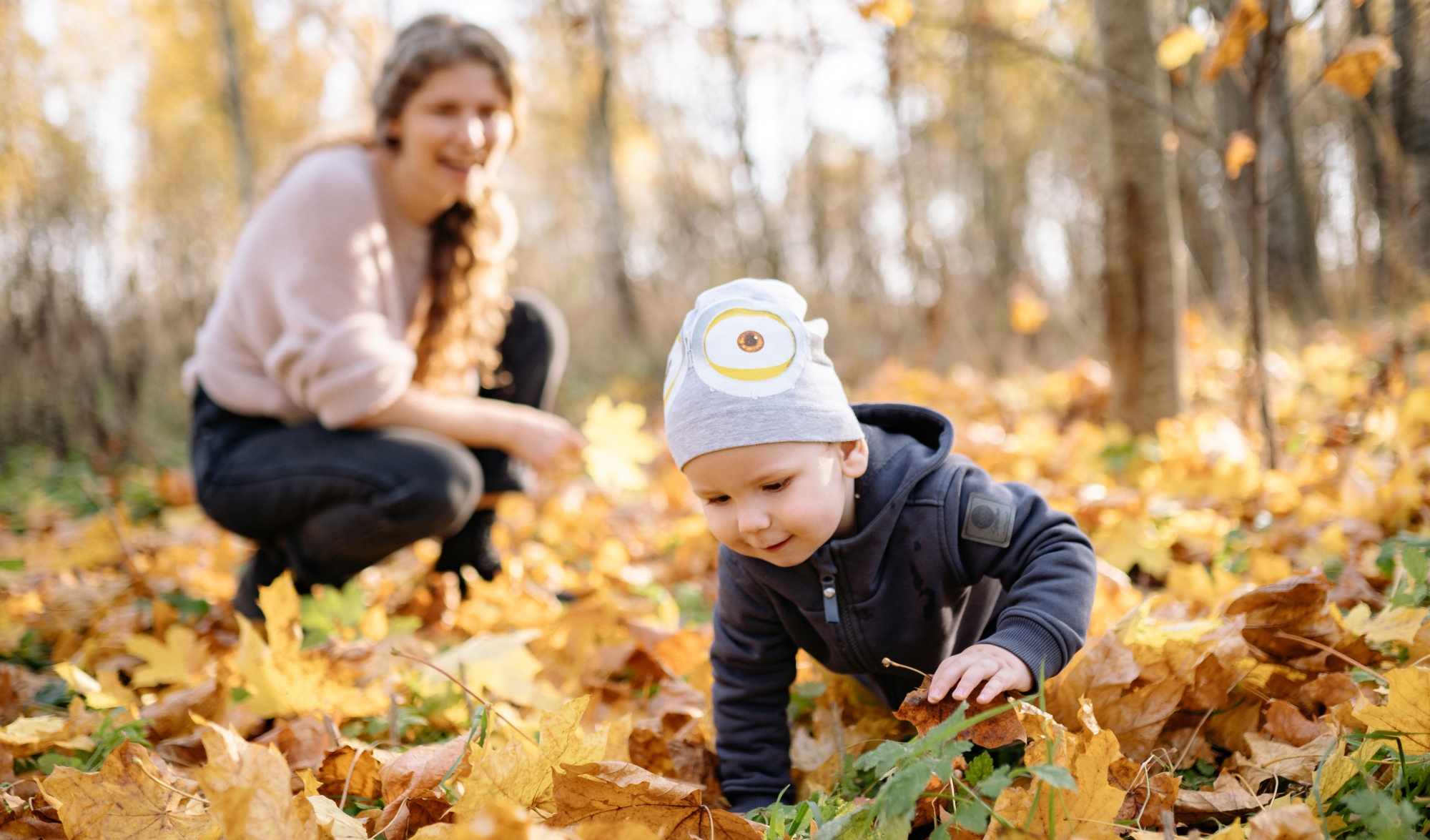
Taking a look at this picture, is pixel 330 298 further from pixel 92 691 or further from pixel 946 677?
pixel 946 677

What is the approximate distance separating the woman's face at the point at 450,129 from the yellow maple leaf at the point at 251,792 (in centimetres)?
178

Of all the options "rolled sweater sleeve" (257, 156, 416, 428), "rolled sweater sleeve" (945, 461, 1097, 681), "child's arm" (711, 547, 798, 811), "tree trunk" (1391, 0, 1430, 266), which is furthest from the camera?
"tree trunk" (1391, 0, 1430, 266)

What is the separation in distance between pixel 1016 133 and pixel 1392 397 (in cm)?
1186

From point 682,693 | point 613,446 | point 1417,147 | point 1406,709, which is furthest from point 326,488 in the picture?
point 1417,147

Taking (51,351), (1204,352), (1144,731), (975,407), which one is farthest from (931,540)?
(51,351)

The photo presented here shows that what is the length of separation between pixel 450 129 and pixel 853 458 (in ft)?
5.24

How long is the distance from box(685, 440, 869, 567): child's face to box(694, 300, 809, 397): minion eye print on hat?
93mm

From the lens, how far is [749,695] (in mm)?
1423

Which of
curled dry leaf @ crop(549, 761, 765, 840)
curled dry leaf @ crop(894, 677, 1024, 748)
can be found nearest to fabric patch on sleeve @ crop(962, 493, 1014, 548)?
curled dry leaf @ crop(894, 677, 1024, 748)

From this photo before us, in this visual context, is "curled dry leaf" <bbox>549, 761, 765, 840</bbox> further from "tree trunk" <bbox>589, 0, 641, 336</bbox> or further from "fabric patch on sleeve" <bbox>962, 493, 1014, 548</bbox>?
"tree trunk" <bbox>589, 0, 641, 336</bbox>

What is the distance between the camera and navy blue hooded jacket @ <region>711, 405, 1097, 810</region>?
1.25 m

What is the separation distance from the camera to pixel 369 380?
222cm

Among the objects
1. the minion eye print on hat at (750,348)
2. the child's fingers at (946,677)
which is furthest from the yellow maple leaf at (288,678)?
the child's fingers at (946,677)

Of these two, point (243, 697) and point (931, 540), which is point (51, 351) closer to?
point (243, 697)
